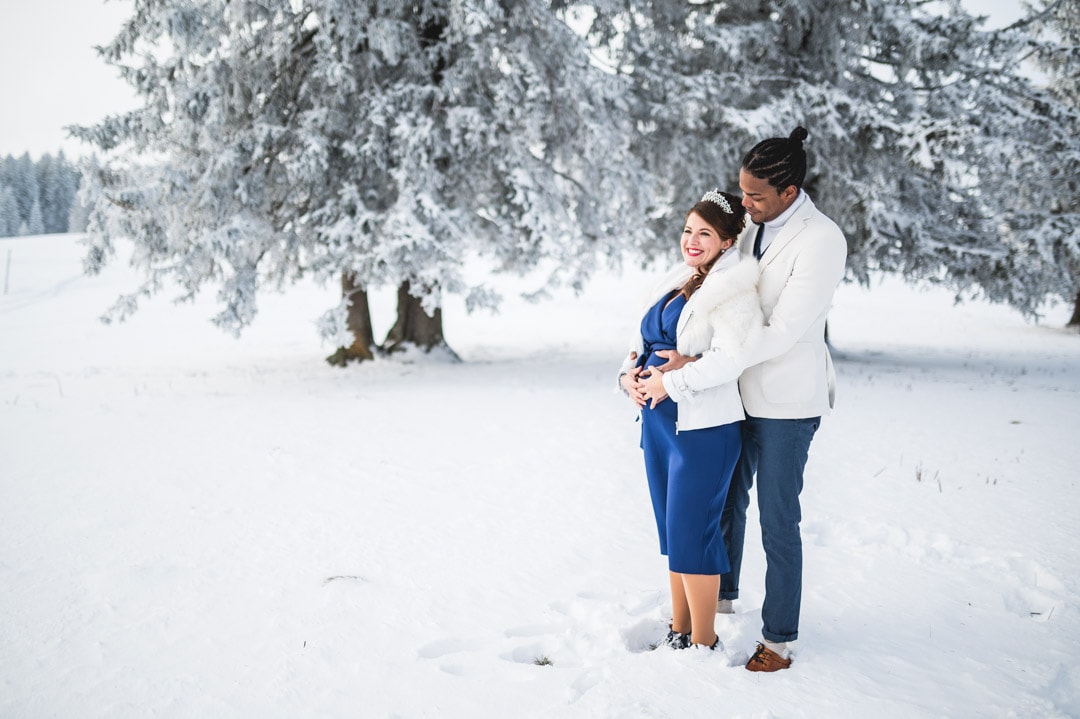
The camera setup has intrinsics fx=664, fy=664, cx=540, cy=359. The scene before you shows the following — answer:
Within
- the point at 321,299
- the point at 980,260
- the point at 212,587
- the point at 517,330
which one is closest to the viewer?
the point at 212,587

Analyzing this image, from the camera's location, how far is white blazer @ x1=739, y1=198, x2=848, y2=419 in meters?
2.49

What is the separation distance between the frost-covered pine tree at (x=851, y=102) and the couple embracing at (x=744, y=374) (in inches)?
329

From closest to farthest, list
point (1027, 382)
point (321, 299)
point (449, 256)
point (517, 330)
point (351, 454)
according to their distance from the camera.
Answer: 1. point (351, 454)
2. point (449, 256)
3. point (1027, 382)
4. point (517, 330)
5. point (321, 299)

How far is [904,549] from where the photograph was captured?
3.90 m

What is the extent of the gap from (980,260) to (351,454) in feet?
34.5

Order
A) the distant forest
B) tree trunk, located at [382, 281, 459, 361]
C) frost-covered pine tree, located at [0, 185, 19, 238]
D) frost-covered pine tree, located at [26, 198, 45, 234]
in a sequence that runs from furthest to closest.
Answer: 1. frost-covered pine tree, located at [26, 198, 45, 234]
2. the distant forest
3. frost-covered pine tree, located at [0, 185, 19, 238]
4. tree trunk, located at [382, 281, 459, 361]

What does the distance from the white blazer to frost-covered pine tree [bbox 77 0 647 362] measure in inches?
243

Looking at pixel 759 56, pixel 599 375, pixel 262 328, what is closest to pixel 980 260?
pixel 759 56

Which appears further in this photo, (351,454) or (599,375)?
(599,375)

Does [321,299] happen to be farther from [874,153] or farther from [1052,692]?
[1052,692]

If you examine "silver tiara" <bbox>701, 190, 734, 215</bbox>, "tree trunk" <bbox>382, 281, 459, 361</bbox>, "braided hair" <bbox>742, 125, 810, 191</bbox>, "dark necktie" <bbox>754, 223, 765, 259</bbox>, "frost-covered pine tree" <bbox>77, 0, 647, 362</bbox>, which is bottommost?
"tree trunk" <bbox>382, 281, 459, 361</bbox>

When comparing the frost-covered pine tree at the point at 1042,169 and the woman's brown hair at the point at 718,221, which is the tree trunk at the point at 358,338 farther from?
the frost-covered pine tree at the point at 1042,169

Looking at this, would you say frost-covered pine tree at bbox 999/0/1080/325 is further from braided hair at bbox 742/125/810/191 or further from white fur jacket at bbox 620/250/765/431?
white fur jacket at bbox 620/250/765/431

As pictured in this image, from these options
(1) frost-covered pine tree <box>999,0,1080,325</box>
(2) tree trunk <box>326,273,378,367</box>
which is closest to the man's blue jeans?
(2) tree trunk <box>326,273,378,367</box>
